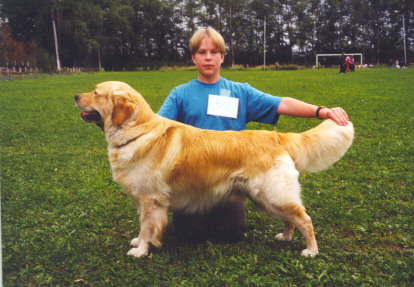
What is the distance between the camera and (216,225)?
367 cm

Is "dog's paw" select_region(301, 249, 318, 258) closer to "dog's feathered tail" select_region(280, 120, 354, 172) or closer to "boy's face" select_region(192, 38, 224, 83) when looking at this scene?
"dog's feathered tail" select_region(280, 120, 354, 172)

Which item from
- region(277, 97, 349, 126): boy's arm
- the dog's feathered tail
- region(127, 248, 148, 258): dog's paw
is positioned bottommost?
region(127, 248, 148, 258): dog's paw

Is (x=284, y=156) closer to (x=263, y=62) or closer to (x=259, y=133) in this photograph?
(x=259, y=133)

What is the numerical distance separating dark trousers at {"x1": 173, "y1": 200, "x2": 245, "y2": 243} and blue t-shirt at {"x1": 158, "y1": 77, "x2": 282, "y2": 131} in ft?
3.09

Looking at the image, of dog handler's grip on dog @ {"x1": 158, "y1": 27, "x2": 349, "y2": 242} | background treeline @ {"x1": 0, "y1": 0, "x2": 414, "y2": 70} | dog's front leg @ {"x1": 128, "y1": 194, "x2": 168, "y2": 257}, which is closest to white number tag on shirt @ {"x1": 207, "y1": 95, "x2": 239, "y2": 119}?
dog handler's grip on dog @ {"x1": 158, "y1": 27, "x2": 349, "y2": 242}

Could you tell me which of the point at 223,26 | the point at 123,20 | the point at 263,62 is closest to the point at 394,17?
the point at 123,20

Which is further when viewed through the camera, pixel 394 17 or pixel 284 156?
pixel 394 17

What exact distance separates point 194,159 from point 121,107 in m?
0.84

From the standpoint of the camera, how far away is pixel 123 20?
16.2 m

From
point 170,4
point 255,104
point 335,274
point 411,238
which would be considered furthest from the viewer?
point 170,4

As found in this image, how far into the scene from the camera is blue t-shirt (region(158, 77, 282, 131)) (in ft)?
11.7

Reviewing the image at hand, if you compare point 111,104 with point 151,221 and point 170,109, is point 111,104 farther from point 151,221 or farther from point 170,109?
point 151,221

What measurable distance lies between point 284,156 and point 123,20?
1555 centimetres

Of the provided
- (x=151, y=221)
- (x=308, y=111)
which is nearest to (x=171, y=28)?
(x=308, y=111)
